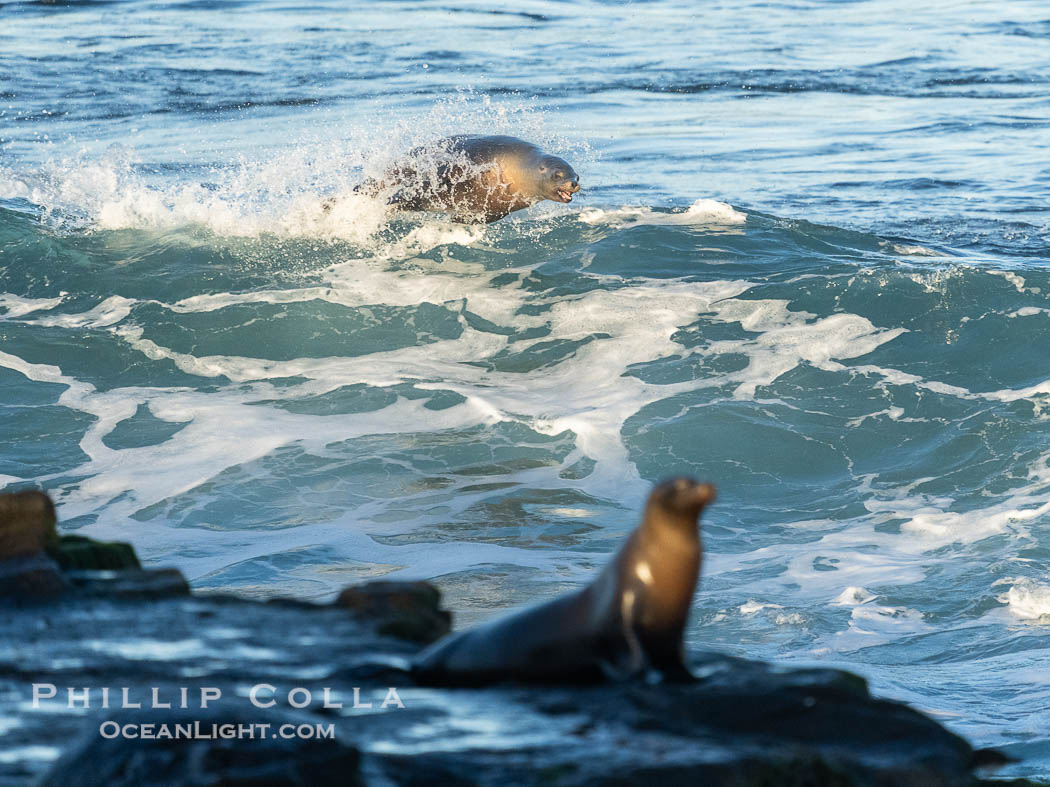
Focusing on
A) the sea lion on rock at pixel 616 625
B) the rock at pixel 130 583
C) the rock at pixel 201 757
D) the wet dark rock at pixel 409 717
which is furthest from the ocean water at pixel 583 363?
the rock at pixel 201 757

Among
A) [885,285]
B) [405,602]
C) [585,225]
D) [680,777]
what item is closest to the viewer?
[680,777]

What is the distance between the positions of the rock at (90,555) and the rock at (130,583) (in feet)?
0.27

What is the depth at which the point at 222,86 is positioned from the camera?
2266 centimetres

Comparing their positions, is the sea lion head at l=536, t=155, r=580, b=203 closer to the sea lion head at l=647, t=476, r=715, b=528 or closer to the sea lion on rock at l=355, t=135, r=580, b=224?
the sea lion on rock at l=355, t=135, r=580, b=224

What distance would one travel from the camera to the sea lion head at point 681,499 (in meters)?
3.00

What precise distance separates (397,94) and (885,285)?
1217 cm

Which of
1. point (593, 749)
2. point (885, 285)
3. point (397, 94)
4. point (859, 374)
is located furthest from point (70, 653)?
point (397, 94)

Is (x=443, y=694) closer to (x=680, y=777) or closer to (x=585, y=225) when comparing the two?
(x=680, y=777)

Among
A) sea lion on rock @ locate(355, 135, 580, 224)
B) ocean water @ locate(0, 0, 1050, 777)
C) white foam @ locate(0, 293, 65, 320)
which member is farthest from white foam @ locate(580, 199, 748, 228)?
white foam @ locate(0, 293, 65, 320)

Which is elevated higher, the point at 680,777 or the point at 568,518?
the point at 680,777

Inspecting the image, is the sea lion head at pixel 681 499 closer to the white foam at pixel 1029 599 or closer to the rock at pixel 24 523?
the rock at pixel 24 523

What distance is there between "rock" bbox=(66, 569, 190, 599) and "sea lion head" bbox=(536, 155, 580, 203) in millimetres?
7995

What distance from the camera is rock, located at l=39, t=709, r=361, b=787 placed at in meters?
2.61

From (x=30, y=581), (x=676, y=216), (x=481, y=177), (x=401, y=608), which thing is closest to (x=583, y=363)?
(x=481, y=177)
